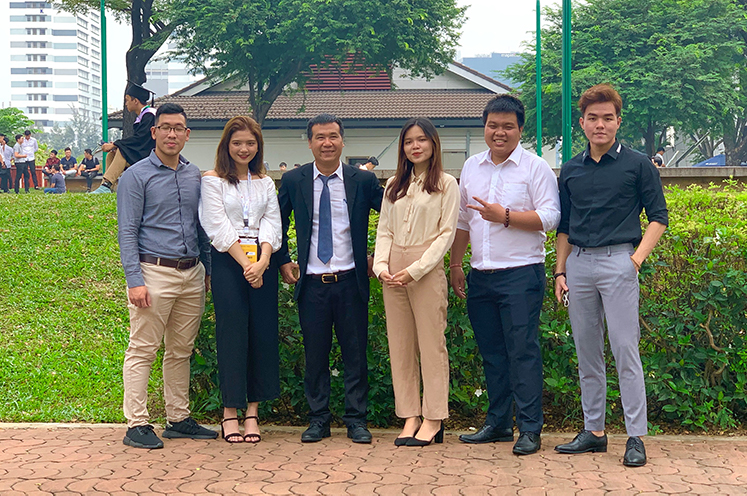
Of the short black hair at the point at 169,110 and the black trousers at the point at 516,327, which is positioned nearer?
the black trousers at the point at 516,327

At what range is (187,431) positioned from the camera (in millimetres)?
5445

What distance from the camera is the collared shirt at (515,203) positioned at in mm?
5000

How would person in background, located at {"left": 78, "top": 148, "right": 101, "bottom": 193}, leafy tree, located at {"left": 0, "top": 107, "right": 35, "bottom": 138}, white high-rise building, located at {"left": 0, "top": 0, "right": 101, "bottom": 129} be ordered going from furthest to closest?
white high-rise building, located at {"left": 0, "top": 0, "right": 101, "bottom": 129}
leafy tree, located at {"left": 0, "top": 107, "right": 35, "bottom": 138}
person in background, located at {"left": 78, "top": 148, "right": 101, "bottom": 193}

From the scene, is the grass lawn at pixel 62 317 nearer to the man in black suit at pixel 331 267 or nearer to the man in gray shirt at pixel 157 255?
the man in gray shirt at pixel 157 255

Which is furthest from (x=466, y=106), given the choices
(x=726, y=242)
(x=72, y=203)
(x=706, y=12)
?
(x=726, y=242)

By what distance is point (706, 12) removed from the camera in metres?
35.4

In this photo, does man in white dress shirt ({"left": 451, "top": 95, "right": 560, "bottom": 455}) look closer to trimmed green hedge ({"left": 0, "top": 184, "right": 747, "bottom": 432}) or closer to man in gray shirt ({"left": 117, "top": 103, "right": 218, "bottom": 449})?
trimmed green hedge ({"left": 0, "top": 184, "right": 747, "bottom": 432})

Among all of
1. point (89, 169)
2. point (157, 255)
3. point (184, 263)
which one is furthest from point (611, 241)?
point (89, 169)

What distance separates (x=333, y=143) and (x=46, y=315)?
17.5 ft

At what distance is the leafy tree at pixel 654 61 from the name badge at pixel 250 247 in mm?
30989

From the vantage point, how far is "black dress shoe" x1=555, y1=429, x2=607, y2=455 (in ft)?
16.2

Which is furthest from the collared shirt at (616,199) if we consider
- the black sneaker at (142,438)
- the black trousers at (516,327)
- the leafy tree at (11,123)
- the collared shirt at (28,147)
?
the leafy tree at (11,123)

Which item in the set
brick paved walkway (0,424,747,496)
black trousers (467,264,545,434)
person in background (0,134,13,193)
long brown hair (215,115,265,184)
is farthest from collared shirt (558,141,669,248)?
person in background (0,134,13,193)

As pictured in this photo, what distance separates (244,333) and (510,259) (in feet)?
5.95
